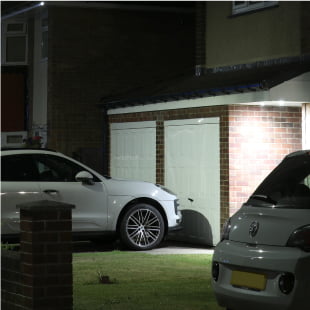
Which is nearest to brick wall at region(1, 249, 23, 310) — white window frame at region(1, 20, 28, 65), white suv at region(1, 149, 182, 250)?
white suv at region(1, 149, 182, 250)

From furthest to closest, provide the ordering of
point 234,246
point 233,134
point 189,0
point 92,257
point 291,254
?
point 189,0
point 233,134
point 92,257
point 234,246
point 291,254

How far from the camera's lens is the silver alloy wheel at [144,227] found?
16.6 metres

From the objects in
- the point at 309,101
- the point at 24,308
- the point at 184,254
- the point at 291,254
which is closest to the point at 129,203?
the point at 184,254

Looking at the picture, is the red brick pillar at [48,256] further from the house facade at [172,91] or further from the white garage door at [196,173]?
the white garage door at [196,173]

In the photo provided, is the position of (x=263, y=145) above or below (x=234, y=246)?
above

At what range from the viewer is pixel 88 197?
16234mm

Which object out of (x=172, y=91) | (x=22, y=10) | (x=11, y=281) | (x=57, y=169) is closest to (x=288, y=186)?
(x=11, y=281)

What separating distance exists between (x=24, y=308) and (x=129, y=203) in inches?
305

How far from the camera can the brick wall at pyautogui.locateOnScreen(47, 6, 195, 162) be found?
24641mm

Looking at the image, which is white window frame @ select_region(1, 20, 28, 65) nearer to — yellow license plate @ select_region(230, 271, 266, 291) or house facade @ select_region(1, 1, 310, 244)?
house facade @ select_region(1, 1, 310, 244)

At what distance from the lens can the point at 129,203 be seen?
16656 mm

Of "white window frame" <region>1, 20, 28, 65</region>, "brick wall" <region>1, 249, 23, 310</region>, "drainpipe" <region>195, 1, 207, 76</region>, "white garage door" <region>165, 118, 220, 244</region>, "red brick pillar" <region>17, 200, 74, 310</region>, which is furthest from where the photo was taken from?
"white window frame" <region>1, 20, 28, 65</region>

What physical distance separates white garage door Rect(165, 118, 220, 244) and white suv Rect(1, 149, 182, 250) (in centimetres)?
67

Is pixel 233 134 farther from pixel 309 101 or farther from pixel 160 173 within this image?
pixel 160 173
